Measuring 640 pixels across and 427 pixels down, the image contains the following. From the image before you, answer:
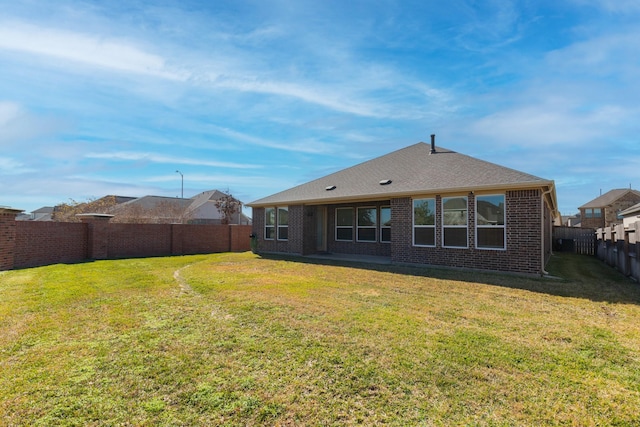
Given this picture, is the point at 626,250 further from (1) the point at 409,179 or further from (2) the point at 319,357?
(2) the point at 319,357

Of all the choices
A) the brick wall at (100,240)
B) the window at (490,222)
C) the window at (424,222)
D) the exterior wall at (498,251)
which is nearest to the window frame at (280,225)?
the brick wall at (100,240)

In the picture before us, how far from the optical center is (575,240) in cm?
1875

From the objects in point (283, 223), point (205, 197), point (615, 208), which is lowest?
point (283, 223)

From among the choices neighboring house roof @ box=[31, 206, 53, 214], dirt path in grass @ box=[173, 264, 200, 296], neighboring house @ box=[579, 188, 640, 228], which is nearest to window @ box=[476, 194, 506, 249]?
dirt path in grass @ box=[173, 264, 200, 296]

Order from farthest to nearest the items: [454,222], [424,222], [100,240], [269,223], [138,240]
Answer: [269,223], [138,240], [100,240], [424,222], [454,222]

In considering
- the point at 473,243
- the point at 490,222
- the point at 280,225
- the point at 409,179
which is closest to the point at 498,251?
the point at 473,243

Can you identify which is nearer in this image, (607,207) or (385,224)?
(385,224)

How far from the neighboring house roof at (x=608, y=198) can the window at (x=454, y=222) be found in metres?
42.1

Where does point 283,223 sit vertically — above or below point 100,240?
above

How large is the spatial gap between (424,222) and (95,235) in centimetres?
1390

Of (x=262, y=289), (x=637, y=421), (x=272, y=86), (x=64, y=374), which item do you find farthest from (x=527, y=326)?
(x=272, y=86)

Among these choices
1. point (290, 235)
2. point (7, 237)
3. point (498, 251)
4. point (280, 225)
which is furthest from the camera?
point (280, 225)

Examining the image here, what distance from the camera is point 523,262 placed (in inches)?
368

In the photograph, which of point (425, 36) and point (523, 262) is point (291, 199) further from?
point (523, 262)
